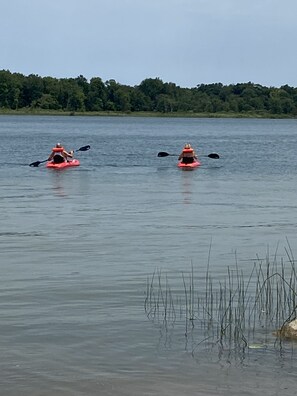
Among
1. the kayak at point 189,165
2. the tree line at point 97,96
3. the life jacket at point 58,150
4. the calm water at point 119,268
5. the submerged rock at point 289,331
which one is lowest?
the tree line at point 97,96

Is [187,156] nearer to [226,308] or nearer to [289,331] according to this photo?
[226,308]

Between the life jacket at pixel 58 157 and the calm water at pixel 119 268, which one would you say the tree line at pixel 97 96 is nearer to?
the life jacket at pixel 58 157

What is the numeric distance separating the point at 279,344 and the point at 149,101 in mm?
188249

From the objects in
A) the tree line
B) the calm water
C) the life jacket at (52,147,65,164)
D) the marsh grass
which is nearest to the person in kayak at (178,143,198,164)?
the calm water

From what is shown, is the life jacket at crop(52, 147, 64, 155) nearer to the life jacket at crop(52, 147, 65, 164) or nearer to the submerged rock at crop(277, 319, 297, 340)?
the life jacket at crop(52, 147, 65, 164)

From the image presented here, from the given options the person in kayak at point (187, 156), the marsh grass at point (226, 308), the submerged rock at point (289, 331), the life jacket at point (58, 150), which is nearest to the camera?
the submerged rock at point (289, 331)

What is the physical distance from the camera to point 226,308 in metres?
13.3

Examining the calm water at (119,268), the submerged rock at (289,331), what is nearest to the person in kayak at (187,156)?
the calm water at (119,268)

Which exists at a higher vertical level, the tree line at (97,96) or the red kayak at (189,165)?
the red kayak at (189,165)

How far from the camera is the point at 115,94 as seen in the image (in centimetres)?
18900

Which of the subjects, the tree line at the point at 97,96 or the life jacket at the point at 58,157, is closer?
the life jacket at the point at 58,157

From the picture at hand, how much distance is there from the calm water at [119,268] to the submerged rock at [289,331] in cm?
41

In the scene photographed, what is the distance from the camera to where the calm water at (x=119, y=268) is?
1062 cm

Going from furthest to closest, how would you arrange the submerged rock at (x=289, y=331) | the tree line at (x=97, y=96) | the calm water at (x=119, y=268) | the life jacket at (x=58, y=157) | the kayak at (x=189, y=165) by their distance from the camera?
1. the tree line at (x=97, y=96)
2. the kayak at (x=189, y=165)
3. the life jacket at (x=58, y=157)
4. the submerged rock at (x=289, y=331)
5. the calm water at (x=119, y=268)
